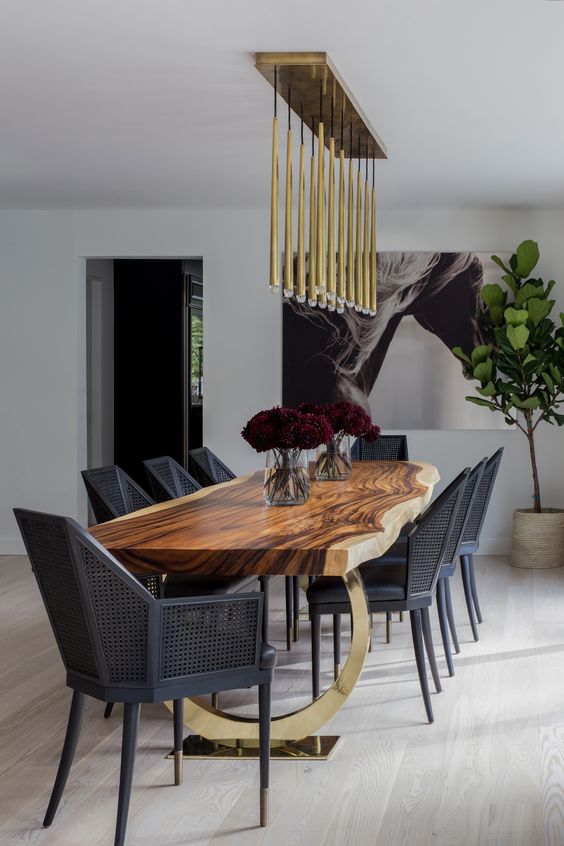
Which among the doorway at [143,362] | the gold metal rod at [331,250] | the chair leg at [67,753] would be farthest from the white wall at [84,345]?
the chair leg at [67,753]

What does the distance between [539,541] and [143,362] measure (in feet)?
13.8

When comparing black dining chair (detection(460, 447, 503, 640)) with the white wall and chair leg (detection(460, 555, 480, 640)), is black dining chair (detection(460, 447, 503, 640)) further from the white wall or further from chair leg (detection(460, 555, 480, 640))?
the white wall

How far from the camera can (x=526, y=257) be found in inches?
288

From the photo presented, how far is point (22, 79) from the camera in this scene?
4.42m

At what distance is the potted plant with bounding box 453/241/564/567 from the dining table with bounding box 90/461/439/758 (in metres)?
3.05

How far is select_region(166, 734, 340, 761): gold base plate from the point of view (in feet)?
11.5

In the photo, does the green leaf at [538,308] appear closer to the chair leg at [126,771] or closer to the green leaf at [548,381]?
the green leaf at [548,381]

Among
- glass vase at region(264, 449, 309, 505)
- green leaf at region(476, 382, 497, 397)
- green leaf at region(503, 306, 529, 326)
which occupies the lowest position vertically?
glass vase at region(264, 449, 309, 505)

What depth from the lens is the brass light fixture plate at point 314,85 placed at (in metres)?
4.02

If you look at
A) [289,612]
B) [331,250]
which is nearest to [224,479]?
[289,612]

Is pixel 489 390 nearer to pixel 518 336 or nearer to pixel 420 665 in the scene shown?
pixel 518 336

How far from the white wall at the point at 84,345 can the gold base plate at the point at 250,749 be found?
4315 mm

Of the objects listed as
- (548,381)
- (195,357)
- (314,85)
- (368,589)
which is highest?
(314,85)

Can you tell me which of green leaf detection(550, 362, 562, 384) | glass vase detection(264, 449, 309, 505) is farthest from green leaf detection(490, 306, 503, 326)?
glass vase detection(264, 449, 309, 505)
